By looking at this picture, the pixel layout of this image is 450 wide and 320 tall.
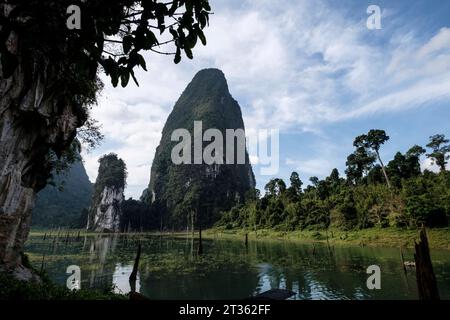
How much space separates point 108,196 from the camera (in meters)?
103

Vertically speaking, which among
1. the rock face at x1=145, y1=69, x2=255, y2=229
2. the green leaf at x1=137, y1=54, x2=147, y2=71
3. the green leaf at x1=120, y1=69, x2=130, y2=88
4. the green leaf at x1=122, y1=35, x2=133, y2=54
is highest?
the rock face at x1=145, y1=69, x2=255, y2=229

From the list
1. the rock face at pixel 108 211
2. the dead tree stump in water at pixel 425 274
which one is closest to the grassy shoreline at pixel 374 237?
the dead tree stump in water at pixel 425 274

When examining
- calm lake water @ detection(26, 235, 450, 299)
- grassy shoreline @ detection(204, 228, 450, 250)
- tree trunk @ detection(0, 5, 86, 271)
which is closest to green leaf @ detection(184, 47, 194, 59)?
tree trunk @ detection(0, 5, 86, 271)

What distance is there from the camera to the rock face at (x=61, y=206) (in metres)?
113

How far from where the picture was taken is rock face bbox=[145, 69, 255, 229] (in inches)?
4456

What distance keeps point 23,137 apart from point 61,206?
5474 inches

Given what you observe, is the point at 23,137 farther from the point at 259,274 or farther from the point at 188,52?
the point at 259,274

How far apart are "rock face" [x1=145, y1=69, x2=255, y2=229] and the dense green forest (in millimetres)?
30989

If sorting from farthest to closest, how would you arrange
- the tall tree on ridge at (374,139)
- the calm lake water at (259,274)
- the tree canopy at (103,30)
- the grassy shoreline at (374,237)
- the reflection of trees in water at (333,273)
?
the tall tree on ridge at (374,139) → the grassy shoreline at (374,237) → the calm lake water at (259,274) → the reflection of trees in water at (333,273) → the tree canopy at (103,30)

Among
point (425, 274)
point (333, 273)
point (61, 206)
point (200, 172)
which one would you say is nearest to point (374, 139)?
point (333, 273)

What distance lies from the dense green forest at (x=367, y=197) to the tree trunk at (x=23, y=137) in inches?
1629

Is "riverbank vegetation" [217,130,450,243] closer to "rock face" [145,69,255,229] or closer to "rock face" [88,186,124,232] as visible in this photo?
"rock face" [145,69,255,229]

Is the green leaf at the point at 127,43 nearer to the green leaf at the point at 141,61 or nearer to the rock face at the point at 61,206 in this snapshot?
the green leaf at the point at 141,61
